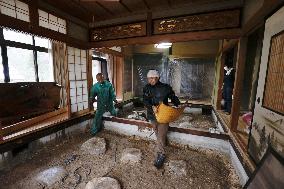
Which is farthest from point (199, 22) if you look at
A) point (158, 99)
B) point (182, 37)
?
point (158, 99)

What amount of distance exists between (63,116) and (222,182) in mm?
5109

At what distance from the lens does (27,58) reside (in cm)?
557

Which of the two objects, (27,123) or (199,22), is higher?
(199,22)

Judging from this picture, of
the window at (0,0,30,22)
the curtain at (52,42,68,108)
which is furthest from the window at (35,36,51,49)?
the window at (0,0,30,22)

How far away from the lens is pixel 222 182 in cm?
325

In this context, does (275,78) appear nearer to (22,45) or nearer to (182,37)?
(182,37)

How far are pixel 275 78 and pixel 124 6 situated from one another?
4.16 m

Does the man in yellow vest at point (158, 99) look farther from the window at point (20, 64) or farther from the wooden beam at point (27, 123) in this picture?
the window at point (20, 64)

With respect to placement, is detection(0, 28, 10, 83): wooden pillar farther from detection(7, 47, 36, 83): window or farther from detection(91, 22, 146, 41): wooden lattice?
detection(91, 22, 146, 41): wooden lattice

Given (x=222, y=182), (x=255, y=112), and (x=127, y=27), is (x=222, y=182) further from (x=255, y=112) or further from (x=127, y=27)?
(x=127, y=27)

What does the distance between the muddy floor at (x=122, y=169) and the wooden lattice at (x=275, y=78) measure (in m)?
1.76

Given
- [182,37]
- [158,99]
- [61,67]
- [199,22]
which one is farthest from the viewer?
[61,67]

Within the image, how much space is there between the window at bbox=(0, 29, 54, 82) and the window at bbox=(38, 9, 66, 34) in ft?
3.17

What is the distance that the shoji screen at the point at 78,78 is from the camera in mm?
5553
